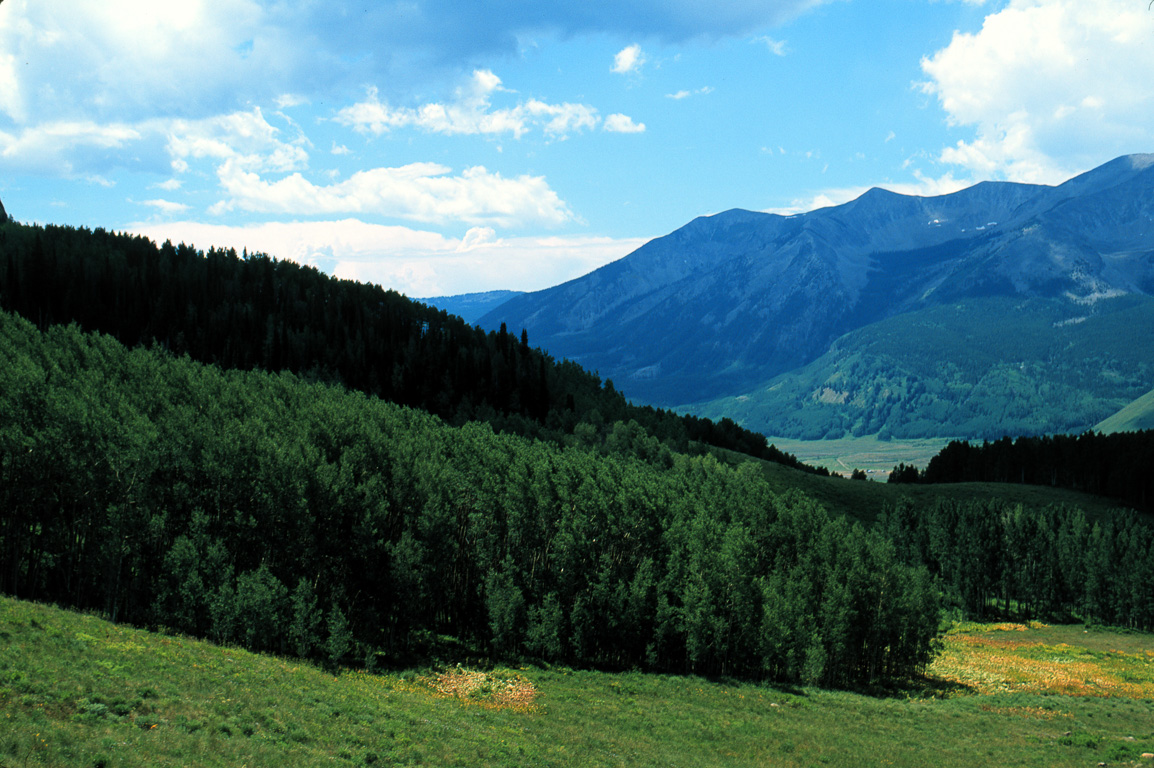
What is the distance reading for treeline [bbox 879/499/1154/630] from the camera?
141 meters

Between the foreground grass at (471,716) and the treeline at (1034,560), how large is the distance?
73418 millimetres

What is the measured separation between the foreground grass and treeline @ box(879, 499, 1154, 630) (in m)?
73.4

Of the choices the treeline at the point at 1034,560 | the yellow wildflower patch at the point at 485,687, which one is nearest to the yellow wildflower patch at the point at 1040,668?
the treeline at the point at 1034,560

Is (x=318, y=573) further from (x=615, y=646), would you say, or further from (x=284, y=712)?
(x=284, y=712)

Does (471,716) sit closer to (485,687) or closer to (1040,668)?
(485,687)

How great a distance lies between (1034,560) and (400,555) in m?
143

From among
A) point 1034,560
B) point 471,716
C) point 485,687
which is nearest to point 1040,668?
point 485,687

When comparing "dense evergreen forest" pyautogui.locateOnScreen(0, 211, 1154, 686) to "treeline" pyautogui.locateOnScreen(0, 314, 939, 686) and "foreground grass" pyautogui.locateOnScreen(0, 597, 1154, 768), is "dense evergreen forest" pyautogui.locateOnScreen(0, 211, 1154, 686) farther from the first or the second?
"foreground grass" pyautogui.locateOnScreen(0, 597, 1154, 768)

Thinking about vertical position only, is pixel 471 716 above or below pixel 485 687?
above

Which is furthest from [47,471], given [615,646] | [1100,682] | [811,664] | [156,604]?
[1100,682]

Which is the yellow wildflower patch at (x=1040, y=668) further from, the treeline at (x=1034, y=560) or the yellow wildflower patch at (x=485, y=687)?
the yellow wildflower patch at (x=485, y=687)

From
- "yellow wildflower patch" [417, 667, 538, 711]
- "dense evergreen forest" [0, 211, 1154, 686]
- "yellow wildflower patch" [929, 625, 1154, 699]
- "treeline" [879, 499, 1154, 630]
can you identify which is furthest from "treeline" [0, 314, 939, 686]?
"treeline" [879, 499, 1154, 630]

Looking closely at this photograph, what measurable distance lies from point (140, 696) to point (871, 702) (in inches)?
2380

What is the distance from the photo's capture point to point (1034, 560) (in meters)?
157
